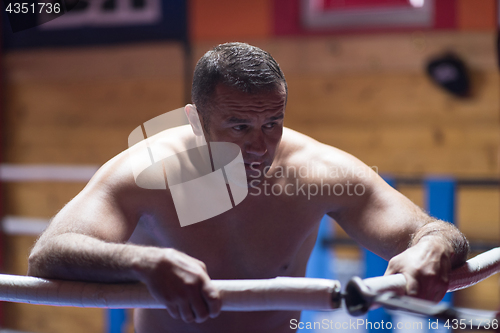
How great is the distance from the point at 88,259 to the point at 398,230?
612 millimetres

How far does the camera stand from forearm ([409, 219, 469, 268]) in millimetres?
909

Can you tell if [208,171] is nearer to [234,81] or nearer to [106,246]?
[234,81]

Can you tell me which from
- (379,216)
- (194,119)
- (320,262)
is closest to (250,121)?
(194,119)

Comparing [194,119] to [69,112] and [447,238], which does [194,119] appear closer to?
[447,238]

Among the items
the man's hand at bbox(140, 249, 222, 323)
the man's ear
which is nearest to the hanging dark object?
the man's ear

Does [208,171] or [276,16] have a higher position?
[276,16]

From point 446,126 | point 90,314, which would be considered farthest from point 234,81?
point 90,314

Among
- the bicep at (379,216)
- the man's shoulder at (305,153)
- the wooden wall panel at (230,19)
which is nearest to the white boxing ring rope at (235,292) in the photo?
the bicep at (379,216)

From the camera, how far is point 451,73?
7.66ft

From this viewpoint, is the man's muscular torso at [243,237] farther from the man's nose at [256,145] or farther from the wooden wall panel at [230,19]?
the wooden wall panel at [230,19]

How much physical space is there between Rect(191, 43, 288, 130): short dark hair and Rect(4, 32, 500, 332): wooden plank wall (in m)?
1.61

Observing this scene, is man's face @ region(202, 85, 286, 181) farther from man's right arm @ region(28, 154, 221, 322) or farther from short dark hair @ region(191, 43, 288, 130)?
man's right arm @ region(28, 154, 221, 322)

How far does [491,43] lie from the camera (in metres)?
2.31

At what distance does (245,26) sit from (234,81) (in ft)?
5.96
